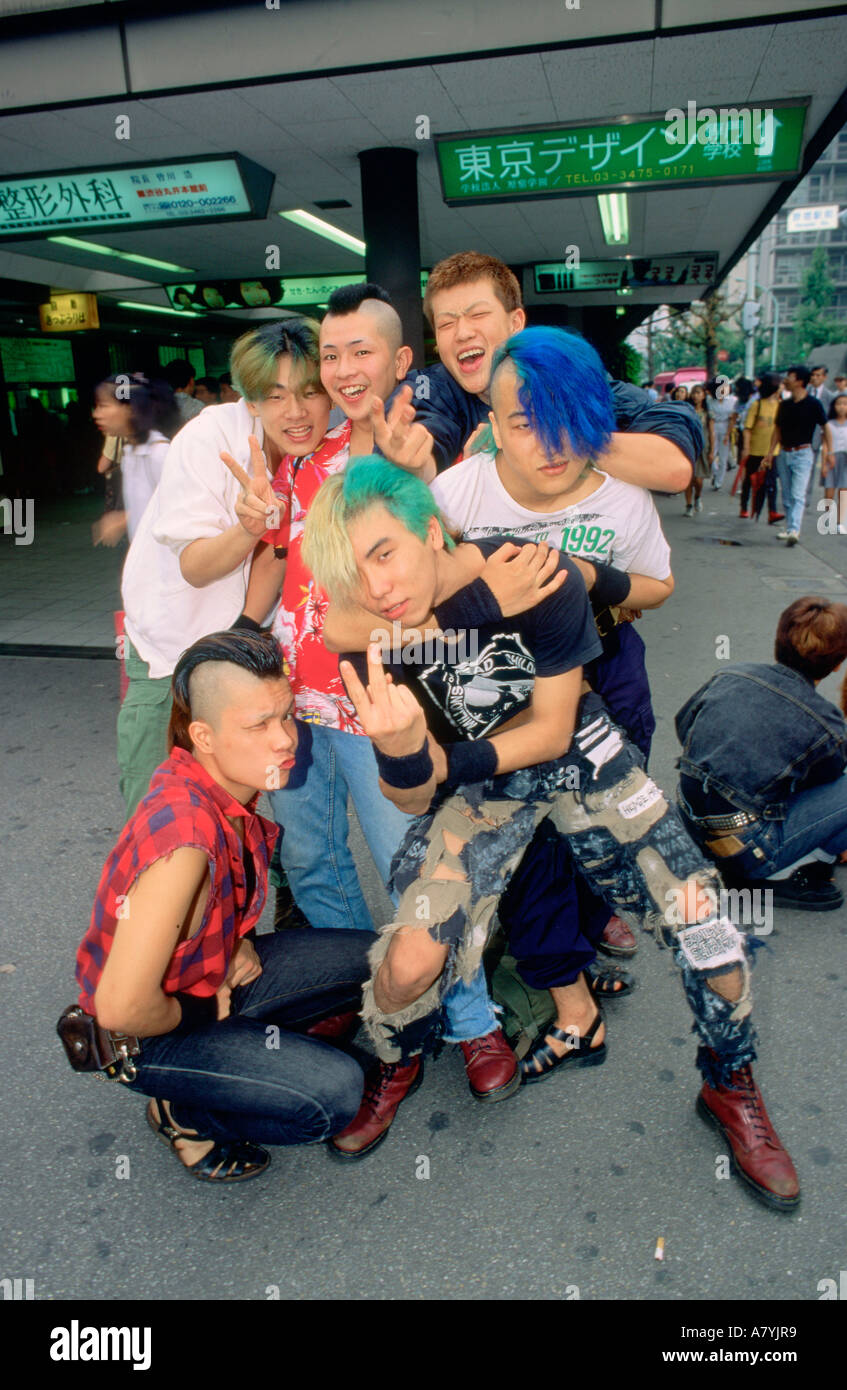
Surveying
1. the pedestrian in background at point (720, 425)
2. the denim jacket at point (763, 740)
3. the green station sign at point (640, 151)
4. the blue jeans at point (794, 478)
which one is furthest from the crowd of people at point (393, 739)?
the pedestrian in background at point (720, 425)

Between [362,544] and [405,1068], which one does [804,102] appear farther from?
[405,1068]

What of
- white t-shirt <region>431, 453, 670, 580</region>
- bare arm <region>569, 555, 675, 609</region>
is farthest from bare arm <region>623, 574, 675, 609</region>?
white t-shirt <region>431, 453, 670, 580</region>

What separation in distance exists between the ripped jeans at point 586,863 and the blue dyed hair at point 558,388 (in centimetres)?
67

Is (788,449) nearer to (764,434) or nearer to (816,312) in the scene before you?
(764,434)

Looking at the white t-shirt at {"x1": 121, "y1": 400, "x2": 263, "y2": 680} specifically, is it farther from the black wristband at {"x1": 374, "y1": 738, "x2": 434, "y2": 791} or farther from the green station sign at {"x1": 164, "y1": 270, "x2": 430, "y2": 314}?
the green station sign at {"x1": 164, "y1": 270, "x2": 430, "y2": 314}

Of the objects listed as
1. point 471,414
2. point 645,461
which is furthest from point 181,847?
point 471,414

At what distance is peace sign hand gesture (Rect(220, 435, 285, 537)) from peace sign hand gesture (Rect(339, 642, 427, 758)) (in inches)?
24.7

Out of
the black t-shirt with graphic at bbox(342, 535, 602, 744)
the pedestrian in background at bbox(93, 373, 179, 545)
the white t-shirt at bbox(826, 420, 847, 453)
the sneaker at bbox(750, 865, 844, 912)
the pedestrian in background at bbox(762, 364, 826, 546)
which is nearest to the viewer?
the black t-shirt with graphic at bbox(342, 535, 602, 744)

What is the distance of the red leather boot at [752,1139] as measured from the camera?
6.58 feet

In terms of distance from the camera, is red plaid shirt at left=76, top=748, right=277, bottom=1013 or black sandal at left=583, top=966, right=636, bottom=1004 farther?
black sandal at left=583, top=966, right=636, bottom=1004

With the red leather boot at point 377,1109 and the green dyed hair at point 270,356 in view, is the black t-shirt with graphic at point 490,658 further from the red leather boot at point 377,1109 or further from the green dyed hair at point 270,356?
the red leather boot at point 377,1109

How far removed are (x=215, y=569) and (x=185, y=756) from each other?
53 cm

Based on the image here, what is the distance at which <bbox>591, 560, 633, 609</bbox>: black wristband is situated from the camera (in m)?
2.18

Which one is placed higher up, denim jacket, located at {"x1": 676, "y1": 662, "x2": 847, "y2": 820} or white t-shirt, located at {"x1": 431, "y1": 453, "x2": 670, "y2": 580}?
white t-shirt, located at {"x1": 431, "y1": 453, "x2": 670, "y2": 580}
